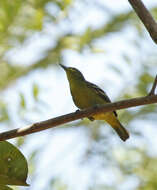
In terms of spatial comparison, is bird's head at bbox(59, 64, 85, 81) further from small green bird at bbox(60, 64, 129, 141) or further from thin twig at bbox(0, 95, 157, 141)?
thin twig at bbox(0, 95, 157, 141)

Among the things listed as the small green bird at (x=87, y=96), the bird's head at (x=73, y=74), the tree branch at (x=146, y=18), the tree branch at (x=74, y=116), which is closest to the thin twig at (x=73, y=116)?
the tree branch at (x=74, y=116)

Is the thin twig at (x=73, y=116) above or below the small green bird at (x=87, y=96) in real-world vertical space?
above

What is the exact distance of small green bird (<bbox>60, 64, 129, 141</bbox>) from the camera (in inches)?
184

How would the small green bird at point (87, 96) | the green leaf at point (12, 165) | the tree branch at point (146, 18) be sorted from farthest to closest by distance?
the small green bird at point (87, 96), the tree branch at point (146, 18), the green leaf at point (12, 165)

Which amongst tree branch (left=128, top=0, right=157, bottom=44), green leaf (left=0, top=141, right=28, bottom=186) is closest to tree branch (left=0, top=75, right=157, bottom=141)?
green leaf (left=0, top=141, right=28, bottom=186)

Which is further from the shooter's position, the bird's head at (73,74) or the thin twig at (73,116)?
the bird's head at (73,74)

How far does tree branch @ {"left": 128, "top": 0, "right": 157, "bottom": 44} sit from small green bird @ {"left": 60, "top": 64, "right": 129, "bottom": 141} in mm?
2238

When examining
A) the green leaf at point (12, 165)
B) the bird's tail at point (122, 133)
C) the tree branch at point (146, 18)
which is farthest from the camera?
the bird's tail at point (122, 133)

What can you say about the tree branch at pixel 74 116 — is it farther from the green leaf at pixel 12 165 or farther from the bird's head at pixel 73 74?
the bird's head at pixel 73 74

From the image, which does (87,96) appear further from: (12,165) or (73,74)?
(12,165)

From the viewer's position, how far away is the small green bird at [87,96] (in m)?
4.66

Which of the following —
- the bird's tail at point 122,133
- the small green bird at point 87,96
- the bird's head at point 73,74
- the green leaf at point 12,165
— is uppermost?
the green leaf at point 12,165

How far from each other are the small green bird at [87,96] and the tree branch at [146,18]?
224cm

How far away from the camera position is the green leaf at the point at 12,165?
2303 mm
